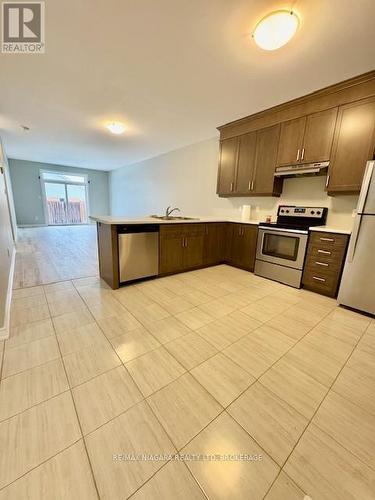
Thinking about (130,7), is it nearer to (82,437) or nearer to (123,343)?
(123,343)

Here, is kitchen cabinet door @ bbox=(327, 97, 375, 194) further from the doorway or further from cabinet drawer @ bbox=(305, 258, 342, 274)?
the doorway

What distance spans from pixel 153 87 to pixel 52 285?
293 cm

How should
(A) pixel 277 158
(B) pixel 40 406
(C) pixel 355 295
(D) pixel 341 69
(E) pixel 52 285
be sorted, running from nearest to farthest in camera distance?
(B) pixel 40 406 → (D) pixel 341 69 → (C) pixel 355 295 → (E) pixel 52 285 → (A) pixel 277 158

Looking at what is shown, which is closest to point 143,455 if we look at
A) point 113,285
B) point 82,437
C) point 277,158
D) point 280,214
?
point 82,437

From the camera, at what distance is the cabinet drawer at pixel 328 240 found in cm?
245

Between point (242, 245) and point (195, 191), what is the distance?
1992 millimetres

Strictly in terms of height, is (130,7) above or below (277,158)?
above

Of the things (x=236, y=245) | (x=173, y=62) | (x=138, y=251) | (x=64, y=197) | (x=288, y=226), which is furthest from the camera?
(x=64, y=197)

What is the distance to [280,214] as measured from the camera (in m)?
3.30

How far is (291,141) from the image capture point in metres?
2.91

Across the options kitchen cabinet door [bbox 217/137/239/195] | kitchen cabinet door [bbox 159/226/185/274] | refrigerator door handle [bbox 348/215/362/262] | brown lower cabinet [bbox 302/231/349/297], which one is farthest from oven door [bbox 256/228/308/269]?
kitchen cabinet door [bbox 159/226/185/274]

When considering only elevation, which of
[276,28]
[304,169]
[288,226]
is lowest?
[288,226]

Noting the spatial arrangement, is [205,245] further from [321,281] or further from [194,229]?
[321,281]

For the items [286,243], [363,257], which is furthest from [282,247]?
[363,257]
